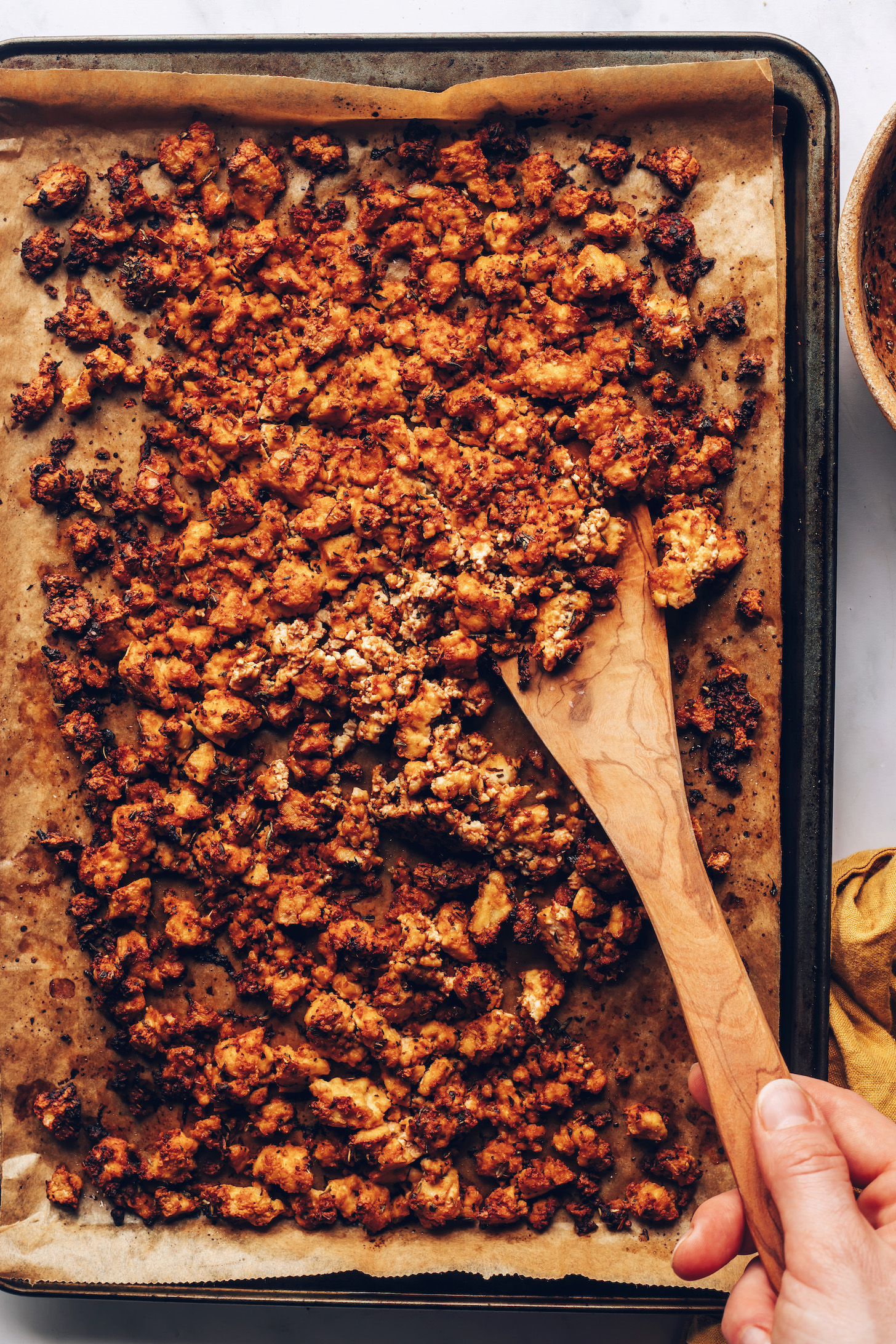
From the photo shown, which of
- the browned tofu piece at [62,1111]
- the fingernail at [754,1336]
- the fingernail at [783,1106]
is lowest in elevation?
the fingernail at [754,1336]

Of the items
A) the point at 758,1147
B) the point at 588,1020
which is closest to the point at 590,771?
the point at 588,1020

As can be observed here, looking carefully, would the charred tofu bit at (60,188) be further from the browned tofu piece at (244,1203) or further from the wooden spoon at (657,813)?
the browned tofu piece at (244,1203)

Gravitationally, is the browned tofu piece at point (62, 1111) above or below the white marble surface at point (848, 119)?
below

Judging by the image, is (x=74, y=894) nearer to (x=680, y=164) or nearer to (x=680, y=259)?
(x=680, y=259)

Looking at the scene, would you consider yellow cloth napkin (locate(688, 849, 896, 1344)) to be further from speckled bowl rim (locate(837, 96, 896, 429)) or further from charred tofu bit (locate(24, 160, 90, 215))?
charred tofu bit (locate(24, 160, 90, 215))

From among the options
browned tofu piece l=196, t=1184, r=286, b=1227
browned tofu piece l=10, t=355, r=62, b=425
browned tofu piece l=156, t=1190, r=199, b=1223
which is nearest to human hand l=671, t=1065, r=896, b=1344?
browned tofu piece l=196, t=1184, r=286, b=1227

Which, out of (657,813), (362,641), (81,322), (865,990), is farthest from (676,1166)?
(81,322)

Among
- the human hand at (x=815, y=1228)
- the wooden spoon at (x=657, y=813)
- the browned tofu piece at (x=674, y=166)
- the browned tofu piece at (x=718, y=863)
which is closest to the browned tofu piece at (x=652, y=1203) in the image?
the human hand at (x=815, y=1228)
